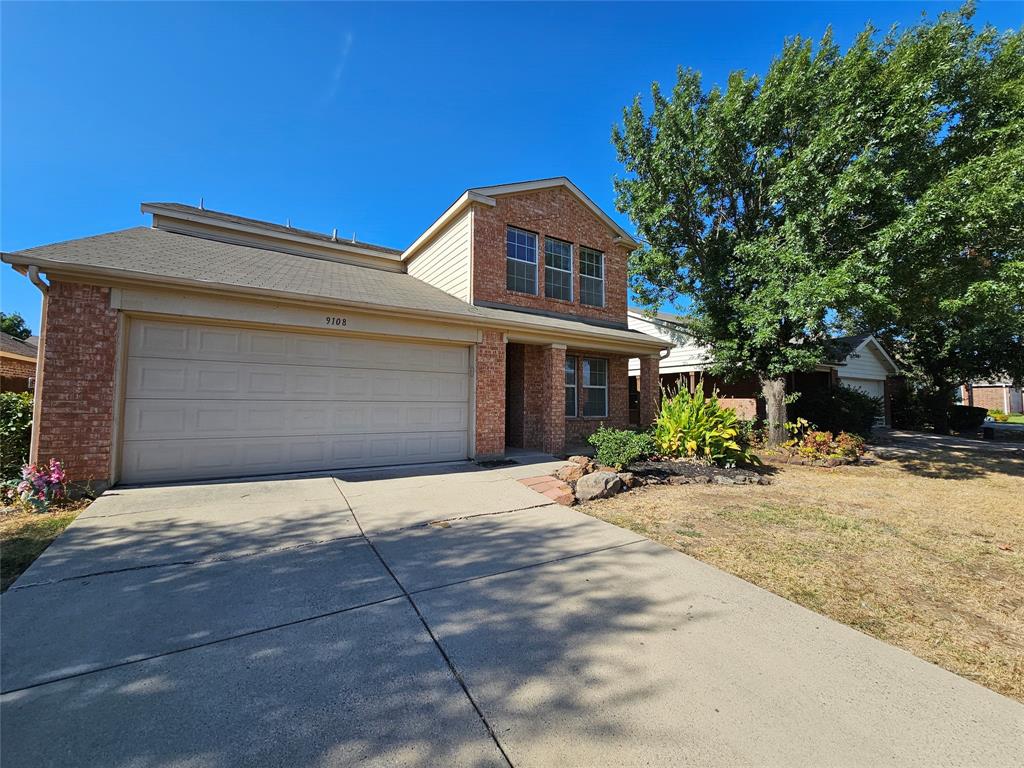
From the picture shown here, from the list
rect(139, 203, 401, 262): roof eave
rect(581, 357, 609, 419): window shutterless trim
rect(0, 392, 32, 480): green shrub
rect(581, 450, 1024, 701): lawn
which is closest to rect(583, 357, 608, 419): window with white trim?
rect(581, 357, 609, 419): window shutterless trim

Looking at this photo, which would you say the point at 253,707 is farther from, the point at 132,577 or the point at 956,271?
the point at 956,271

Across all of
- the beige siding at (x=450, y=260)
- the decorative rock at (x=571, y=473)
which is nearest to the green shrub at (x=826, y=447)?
the decorative rock at (x=571, y=473)

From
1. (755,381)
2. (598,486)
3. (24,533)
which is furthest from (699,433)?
(755,381)

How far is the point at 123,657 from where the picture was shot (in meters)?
2.45

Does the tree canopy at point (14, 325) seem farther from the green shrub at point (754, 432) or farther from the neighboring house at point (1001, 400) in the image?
the neighboring house at point (1001, 400)

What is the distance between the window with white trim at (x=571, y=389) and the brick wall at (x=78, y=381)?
913 centimetres

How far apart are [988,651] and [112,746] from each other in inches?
193

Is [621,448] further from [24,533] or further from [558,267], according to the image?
[24,533]

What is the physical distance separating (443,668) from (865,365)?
2448cm

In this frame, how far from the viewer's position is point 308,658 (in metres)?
2.47

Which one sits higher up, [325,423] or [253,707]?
[325,423]

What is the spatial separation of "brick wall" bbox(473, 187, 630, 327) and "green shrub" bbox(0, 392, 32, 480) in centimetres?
786

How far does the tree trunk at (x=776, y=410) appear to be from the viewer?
11148mm

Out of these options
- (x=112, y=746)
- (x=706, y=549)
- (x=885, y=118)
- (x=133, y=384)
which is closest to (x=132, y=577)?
(x=112, y=746)
